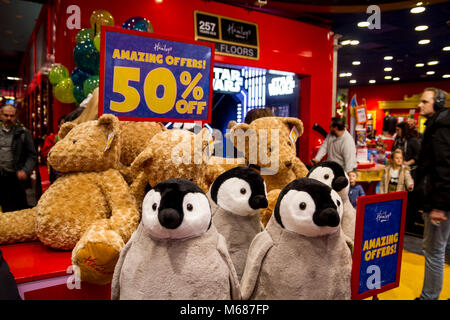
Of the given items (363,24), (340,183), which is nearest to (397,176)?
(363,24)

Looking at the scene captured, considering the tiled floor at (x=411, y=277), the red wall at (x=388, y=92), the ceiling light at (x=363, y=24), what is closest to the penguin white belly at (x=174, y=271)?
the tiled floor at (x=411, y=277)

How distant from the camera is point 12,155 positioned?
142 inches

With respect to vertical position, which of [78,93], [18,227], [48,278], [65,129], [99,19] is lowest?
[48,278]

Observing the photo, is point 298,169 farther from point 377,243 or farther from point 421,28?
point 421,28

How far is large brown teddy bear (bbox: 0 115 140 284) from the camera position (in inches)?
53.6

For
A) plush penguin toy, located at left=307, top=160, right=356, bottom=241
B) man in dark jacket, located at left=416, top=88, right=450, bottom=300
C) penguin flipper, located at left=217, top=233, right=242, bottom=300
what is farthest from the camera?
man in dark jacket, located at left=416, top=88, right=450, bottom=300

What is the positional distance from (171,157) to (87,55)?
2.22 metres

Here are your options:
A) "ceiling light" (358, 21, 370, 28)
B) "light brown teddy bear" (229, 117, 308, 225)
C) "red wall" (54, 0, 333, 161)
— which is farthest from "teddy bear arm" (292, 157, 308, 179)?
"ceiling light" (358, 21, 370, 28)

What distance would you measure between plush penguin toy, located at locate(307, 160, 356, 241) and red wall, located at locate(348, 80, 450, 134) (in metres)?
12.9

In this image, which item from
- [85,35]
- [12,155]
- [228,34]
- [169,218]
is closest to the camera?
[169,218]

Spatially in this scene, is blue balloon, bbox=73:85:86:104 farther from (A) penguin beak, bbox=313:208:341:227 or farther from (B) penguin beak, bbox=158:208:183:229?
(A) penguin beak, bbox=313:208:341:227

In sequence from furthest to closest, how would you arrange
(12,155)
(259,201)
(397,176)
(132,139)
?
(397,176), (12,155), (132,139), (259,201)

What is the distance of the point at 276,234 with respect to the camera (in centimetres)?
102
